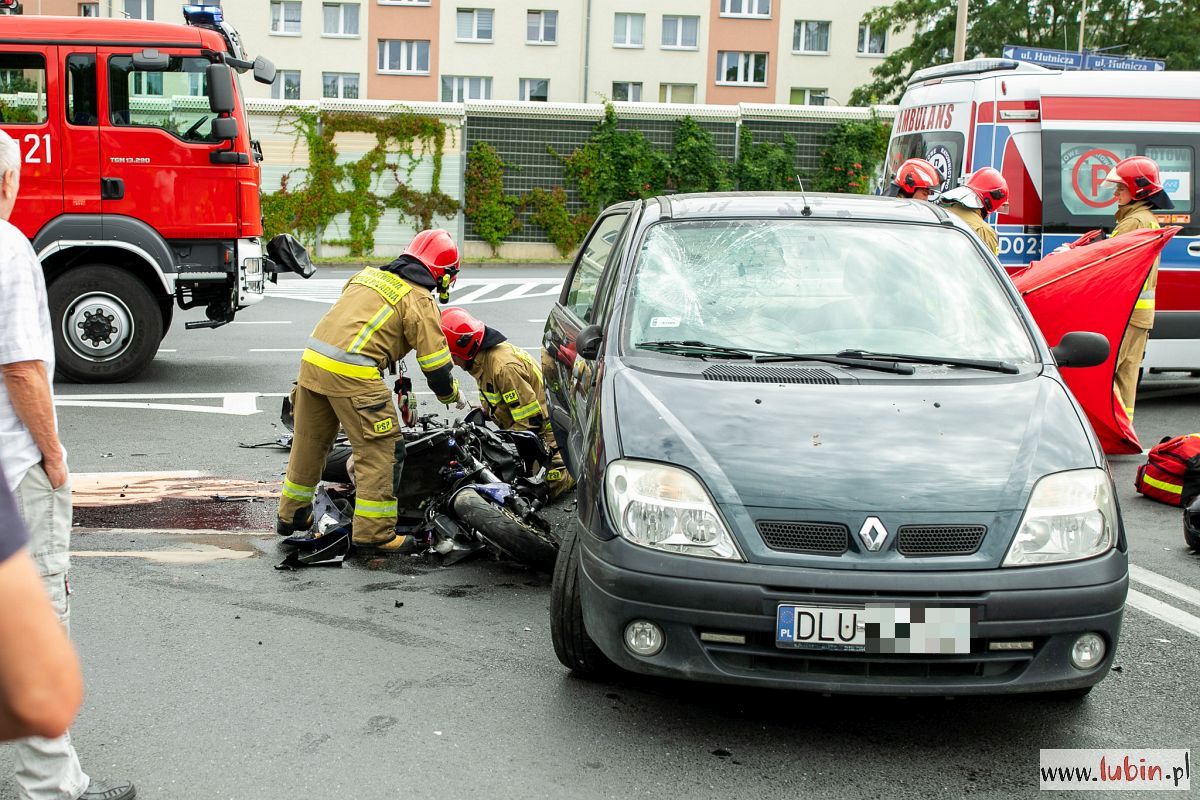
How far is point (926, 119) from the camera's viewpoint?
11031 mm

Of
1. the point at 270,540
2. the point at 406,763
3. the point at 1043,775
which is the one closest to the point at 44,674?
the point at 406,763

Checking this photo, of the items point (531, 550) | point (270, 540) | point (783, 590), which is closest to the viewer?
point (783, 590)

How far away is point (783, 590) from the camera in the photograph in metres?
3.48

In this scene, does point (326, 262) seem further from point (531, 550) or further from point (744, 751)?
point (744, 751)

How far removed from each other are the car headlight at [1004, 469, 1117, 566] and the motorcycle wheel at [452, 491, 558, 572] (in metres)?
2.37

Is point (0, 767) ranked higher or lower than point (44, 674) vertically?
lower

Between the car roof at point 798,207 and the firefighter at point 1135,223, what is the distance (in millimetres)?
3654

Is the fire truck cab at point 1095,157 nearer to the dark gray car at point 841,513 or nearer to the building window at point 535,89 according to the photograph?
the dark gray car at point 841,513

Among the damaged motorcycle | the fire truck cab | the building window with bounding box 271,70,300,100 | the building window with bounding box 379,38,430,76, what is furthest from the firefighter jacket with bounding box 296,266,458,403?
the building window with bounding box 271,70,300,100

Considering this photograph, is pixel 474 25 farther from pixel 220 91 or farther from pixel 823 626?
pixel 823 626

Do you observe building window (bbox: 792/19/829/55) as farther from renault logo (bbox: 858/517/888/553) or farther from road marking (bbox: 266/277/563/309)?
renault logo (bbox: 858/517/888/553)

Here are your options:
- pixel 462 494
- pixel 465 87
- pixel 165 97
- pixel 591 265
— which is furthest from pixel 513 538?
pixel 465 87

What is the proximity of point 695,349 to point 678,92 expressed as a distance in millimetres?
45605

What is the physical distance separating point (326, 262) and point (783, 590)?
2239 cm
